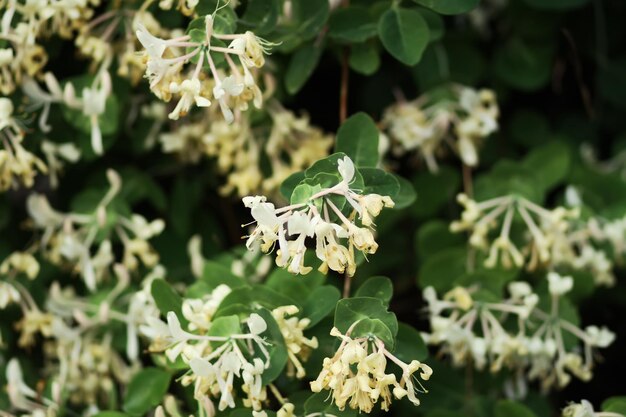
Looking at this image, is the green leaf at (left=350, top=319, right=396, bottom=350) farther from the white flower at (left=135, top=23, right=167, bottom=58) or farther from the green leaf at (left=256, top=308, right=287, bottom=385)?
the white flower at (left=135, top=23, right=167, bottom=58)

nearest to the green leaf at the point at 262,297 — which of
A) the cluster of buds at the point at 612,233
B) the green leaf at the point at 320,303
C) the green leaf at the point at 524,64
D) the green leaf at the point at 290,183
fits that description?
the green leaf at the point at 320,303

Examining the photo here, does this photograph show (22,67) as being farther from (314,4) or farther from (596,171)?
(596,171)

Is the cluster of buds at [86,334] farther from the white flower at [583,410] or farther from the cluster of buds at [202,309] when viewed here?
the white flower at [583,410]

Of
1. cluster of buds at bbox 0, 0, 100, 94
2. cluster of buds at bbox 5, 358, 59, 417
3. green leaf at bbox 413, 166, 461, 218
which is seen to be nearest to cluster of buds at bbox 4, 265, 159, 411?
cluster of buds at bbox 5, 358, 59, 417

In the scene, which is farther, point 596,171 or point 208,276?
point 596,171

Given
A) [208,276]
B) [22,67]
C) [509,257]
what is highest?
[22,67]

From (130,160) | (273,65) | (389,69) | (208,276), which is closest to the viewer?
(208,276)

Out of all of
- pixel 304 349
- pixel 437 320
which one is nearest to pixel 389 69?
pixel 437 320
